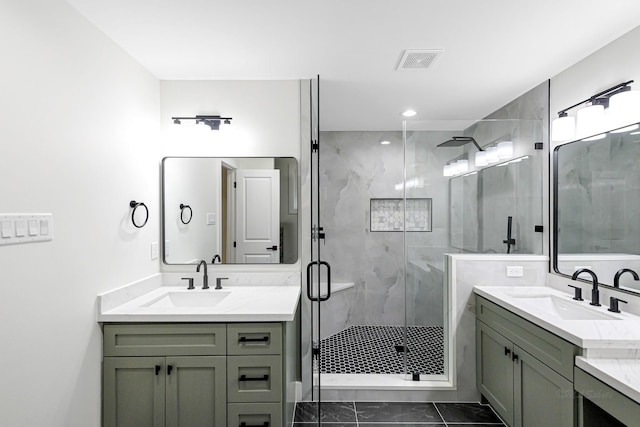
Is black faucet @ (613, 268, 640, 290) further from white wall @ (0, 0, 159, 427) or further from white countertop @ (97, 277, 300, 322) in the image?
white wall @ (0, 0, 159, 427)

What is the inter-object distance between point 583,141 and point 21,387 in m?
3.18

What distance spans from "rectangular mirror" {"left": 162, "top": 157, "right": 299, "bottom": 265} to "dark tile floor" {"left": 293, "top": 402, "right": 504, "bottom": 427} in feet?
3.69

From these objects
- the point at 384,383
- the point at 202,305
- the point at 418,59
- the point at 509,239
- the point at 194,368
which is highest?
the point at 418,59

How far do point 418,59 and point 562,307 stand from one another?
5.97 ft

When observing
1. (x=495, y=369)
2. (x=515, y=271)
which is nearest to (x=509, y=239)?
(x=515, y=271)

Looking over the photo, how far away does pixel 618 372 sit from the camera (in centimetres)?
147

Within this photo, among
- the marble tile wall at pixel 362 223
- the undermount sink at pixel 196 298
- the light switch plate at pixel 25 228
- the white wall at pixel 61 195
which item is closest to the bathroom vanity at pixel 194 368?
the white wall at pixel 61 195

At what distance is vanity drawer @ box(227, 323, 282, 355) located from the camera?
1987mm

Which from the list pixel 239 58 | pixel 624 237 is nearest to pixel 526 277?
pixel 624 237

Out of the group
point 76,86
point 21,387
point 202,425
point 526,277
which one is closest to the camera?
point 21,387

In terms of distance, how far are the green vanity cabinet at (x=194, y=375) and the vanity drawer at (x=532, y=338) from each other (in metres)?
1.37

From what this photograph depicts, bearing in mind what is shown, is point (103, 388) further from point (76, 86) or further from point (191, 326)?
point (76, 86)

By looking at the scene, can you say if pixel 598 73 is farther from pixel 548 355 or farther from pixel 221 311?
pixel 221 311

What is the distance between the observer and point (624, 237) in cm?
205
